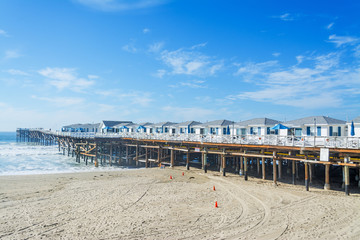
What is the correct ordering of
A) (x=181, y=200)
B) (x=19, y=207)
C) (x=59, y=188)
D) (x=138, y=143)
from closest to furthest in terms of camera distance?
(x=19, y=207), (x=181, y=200), (x=59, y=188), (x=138, y=143)

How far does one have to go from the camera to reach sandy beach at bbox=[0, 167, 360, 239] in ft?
33.8

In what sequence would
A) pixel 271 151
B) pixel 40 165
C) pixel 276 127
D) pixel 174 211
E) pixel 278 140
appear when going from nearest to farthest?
1. pixel 174 211
2. pixel 278 140
3. pixel 276 127
4. pixel 271 151
5. pixel 40 165

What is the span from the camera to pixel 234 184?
1927 cm

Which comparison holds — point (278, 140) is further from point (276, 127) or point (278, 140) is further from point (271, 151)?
point (271, 151)

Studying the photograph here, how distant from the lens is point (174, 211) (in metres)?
12.9

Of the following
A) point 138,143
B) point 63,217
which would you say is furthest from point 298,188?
point 138,143

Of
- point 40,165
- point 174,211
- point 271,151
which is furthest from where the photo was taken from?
point 40,165

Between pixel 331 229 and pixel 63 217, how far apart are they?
42.6 feet

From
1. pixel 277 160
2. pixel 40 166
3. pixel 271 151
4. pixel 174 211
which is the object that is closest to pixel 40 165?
pixel 40 166

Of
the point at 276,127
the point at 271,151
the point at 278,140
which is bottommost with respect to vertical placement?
the point at 271,151

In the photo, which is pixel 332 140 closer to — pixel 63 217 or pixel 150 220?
pixel 150 220

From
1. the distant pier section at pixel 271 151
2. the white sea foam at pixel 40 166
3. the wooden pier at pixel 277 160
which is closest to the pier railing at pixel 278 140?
the distant pier section at pixel 271 151

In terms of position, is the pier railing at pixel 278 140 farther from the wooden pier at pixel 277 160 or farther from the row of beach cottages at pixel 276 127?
the row of beach cottages at pixel 276 127

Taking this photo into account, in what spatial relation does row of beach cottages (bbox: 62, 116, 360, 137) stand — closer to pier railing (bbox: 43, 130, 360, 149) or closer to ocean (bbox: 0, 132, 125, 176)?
pier railing (bbox: 43, 130, 360, 149)
